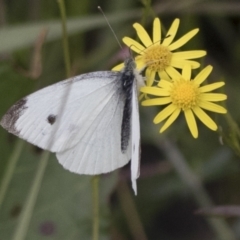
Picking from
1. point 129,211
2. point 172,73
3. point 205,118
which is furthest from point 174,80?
point 129,211

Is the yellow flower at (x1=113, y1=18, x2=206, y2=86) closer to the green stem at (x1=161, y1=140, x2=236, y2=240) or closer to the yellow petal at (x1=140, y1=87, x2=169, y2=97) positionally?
the yellow petal at (x1=140, y1=87, x2=169, y2=97)

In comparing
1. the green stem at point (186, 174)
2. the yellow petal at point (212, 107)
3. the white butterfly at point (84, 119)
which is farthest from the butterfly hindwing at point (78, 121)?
the green stem at point (186, 174)

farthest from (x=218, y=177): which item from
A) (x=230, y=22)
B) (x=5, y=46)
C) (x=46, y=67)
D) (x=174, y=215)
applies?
(x=5, y=46)

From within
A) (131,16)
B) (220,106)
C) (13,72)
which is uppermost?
(131,16)

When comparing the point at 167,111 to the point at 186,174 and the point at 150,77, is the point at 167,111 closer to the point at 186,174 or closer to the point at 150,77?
the point at 150,77

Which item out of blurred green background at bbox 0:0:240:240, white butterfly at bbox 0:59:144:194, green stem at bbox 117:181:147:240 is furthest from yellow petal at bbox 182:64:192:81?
green stem at bbox 117:181:147:240

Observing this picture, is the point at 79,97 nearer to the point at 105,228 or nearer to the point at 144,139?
the point at 105,228

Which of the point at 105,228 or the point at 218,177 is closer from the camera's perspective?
the point at 105,228
